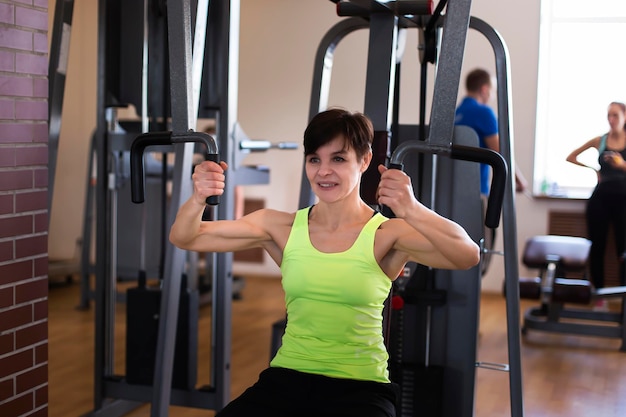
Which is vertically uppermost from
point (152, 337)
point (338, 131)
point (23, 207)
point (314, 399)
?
point (338, 131)

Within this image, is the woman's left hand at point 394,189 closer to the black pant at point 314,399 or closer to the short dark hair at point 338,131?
the short dark hair at point 338,131

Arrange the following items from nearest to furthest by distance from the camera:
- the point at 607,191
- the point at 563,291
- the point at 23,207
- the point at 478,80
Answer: the point at 23,207 < the point at 478,80 < the point at 563,291 < the point at 607,191

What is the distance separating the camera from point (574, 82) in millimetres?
5578

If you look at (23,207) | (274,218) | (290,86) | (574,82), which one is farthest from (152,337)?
(574,82)

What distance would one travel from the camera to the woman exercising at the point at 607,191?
15.2ft

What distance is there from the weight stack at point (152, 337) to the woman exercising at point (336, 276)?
1.26 meters

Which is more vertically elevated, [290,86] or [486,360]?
[290,86]

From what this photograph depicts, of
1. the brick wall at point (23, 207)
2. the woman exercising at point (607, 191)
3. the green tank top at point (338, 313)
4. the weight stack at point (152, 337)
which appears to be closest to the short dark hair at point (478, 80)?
the woman exercising at point (607, 191)

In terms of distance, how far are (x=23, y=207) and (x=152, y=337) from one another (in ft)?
3.08

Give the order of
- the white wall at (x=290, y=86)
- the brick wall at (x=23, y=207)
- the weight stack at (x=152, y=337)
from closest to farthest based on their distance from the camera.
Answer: the brick wall at (x=23, y=207) < the weight stack at (x=152, y=337) < the white wall at (x=290, y=86)

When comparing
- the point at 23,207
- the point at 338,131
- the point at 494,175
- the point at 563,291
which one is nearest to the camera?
the point at 494,175

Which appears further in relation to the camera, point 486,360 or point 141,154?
point 486,360

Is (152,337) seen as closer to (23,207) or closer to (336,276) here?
(23,207)

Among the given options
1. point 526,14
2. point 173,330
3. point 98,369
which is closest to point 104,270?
point 98,369
